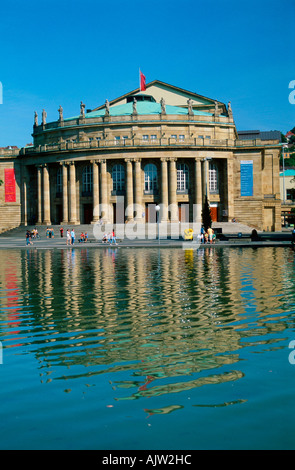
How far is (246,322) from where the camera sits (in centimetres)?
1247

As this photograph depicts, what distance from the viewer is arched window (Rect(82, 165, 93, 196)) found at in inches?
3221

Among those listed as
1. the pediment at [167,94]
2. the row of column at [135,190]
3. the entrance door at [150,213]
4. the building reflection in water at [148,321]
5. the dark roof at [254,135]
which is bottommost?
the building reflection in water at [148,321]

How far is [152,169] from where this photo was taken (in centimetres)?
8069

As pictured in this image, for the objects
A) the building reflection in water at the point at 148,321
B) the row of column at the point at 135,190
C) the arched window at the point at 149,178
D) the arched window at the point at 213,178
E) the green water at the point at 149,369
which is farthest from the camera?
the arched window at the point at 213,178

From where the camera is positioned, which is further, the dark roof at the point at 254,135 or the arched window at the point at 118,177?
the dark roof at the point at 254,135

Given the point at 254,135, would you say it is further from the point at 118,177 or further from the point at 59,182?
the point at 59,182

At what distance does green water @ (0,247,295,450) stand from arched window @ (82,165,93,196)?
64.4 metres

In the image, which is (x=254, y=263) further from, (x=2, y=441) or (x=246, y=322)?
(x=2, y=441)

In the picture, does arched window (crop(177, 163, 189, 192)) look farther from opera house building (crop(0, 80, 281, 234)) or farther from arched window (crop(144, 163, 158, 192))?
arched window (crop(144, 163, 158, 192))

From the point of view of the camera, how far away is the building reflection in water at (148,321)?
888 cm

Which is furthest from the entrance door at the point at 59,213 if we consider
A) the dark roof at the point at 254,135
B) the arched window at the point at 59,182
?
the dark roof at the point at 254,135

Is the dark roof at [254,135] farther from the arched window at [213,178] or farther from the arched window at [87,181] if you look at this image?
the arched window at [87,181]

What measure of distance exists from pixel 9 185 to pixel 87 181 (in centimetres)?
1453

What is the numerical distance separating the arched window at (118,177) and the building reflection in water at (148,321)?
5704 cm
